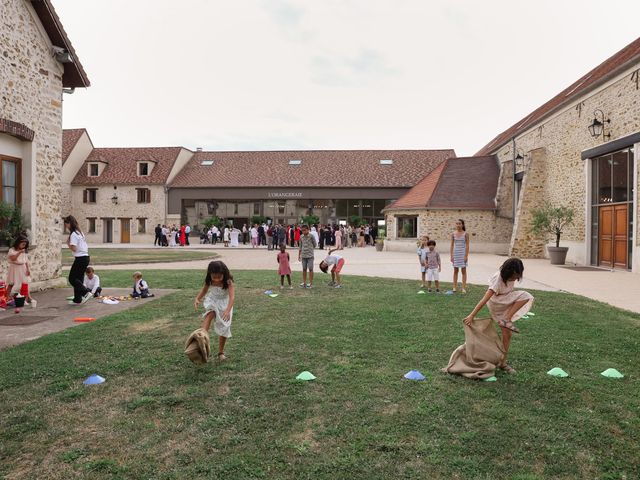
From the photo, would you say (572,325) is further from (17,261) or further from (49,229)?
(49,229)

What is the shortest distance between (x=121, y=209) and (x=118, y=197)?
3.41 ft

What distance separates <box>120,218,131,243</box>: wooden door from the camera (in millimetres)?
42688

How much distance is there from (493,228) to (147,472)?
26879 mm

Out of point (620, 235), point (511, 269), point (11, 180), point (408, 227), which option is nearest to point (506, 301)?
point (511, 269)

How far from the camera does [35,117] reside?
1044cm

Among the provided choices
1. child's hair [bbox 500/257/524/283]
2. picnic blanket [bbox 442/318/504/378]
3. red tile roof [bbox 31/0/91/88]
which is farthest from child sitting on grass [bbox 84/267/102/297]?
child's hair [bbox 500/257/524/283]

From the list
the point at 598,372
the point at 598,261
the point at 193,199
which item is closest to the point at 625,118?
the point at 598,261

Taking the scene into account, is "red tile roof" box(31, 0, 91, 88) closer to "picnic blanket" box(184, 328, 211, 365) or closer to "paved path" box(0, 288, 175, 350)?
"paved path" box(0, 288, 175, 350)

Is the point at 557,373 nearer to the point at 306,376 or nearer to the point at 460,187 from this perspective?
the point at 306,376

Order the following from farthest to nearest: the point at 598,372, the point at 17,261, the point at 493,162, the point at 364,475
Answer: the point at 493,162 < the point at 17,261 < the point at 598,372 < the point at 364,475

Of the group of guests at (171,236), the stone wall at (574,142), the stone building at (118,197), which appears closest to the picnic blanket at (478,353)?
the stone wall at (574,142)

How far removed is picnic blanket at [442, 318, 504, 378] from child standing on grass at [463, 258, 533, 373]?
94 millimetres

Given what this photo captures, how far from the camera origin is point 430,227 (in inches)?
1094

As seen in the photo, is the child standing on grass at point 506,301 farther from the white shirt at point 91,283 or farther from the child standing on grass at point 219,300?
the white shirt at point 91,283
